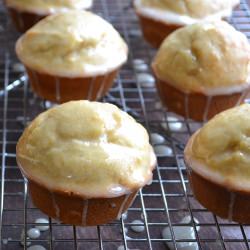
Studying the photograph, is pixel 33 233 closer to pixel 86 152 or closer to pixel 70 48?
pixel 86 152

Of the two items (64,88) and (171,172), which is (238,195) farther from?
(64,88)

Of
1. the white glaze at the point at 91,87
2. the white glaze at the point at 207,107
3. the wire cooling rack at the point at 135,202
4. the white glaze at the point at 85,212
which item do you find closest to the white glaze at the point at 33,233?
the wire cooling rack at the point at 135,202

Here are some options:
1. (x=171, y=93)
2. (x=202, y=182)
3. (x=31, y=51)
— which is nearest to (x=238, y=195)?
(x=202, y=182)

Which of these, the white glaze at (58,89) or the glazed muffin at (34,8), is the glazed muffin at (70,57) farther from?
the glazed muffin at (34,8)

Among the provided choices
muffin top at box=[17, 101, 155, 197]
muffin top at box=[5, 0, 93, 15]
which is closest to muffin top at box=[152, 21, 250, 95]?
muffin top at box=[17, 101, 155, 197]

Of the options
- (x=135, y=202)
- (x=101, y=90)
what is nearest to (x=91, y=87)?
(x=101, y=90)
